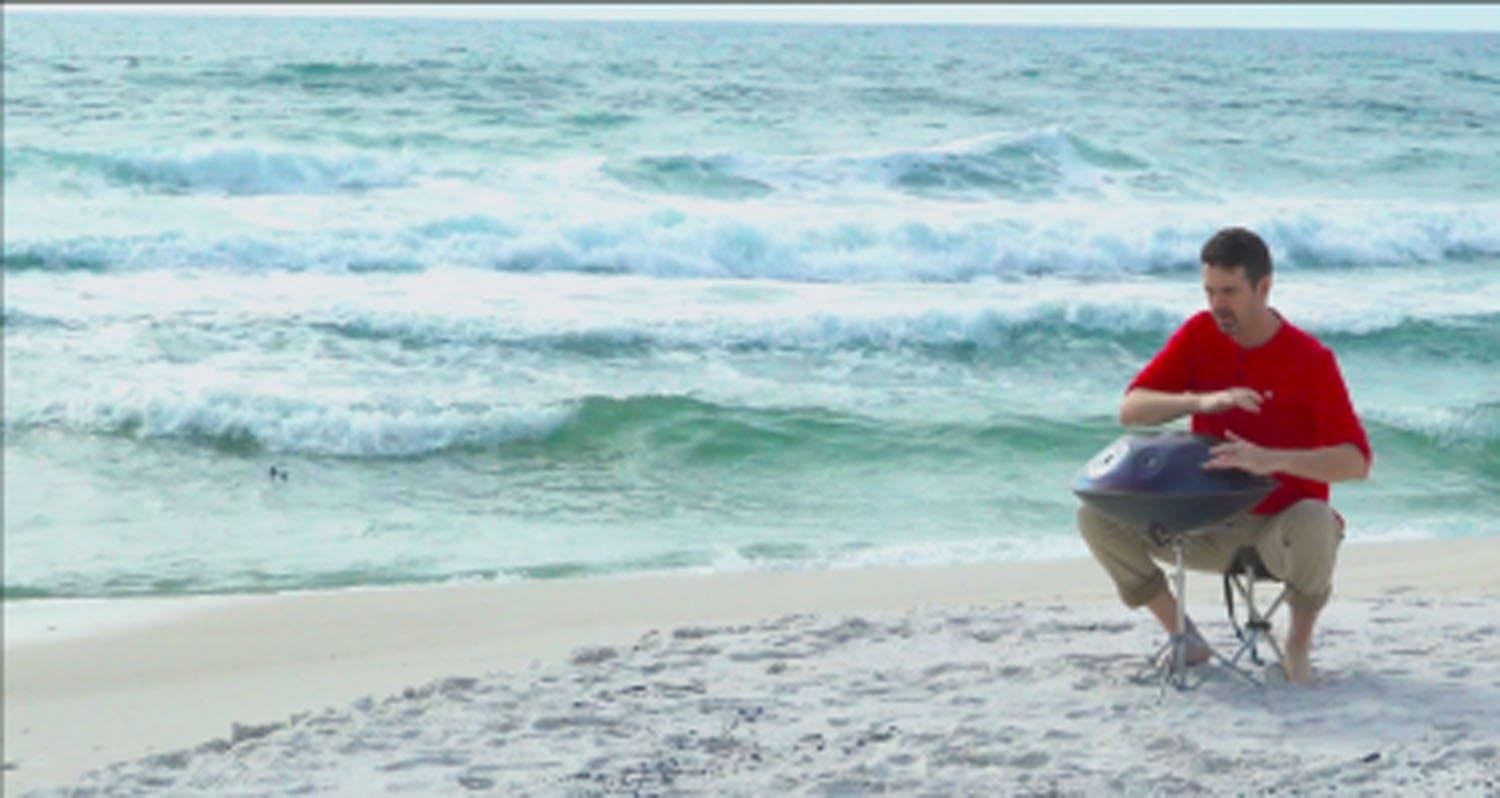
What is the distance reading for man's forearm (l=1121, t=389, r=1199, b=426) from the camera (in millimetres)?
4320

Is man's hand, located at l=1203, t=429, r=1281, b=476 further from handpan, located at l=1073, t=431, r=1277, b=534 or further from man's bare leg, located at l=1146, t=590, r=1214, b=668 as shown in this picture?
man's bare leg, located at l=1146, t=590, r=1214, b=668

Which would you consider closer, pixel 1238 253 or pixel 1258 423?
pixel 1238 253

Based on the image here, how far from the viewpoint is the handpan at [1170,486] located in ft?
14.0

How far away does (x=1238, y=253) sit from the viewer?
428 centimetres

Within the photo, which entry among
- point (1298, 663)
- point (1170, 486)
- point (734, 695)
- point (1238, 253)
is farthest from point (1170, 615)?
point (734, 695)

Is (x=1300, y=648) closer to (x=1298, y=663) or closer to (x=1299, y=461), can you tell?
(x=1298, y=663)

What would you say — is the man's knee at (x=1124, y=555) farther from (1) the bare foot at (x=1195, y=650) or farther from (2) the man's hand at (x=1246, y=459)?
(2) the man's hand at (x=1246, y=459)

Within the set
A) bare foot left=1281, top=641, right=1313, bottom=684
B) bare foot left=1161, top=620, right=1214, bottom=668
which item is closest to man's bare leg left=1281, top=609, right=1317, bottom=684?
bare foot left=1281, top=641, right=1313, bottom=684

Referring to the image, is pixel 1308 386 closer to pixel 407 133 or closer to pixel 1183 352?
pixel 1183 352

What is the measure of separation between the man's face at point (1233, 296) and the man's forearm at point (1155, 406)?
7.5 inches

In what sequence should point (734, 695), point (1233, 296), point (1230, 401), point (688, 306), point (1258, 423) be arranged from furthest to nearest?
point (688, 306), point (734, 695), point (1258, 423), point (1233, 296), point (1230, 401)

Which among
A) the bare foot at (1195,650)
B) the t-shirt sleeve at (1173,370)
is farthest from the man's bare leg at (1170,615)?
the t-shirt sleeve at (1173,370)

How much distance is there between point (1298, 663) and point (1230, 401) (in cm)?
73

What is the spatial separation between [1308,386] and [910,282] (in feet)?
35.3
